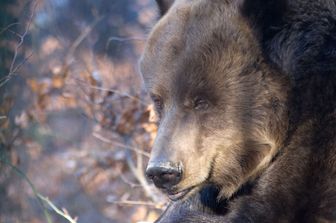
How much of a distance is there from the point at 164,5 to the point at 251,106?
Answer: 0.99m

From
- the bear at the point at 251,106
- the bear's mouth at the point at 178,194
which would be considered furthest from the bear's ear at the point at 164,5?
the bear's mouth at the point at 178,194

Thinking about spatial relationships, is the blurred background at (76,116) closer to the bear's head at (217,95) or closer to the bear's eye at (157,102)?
the bear's eye at (157,102)

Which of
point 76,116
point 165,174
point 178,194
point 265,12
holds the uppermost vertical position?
point 265,12

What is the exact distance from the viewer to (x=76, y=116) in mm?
15539

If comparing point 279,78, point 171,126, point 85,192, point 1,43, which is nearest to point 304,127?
point 279,78

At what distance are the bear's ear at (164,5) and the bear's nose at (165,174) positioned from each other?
1.20 metres

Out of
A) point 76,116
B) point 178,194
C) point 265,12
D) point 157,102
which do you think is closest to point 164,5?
point 157,102

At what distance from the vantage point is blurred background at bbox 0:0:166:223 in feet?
28.8

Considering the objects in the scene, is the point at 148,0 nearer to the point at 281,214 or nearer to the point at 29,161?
the point at 29,161

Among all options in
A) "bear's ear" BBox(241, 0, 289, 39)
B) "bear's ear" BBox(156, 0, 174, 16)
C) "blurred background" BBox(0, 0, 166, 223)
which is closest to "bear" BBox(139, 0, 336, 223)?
"bear's ear" BBox(241, 0, 289, 39)

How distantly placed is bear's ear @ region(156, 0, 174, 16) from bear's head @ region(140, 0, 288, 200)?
0.56 meters

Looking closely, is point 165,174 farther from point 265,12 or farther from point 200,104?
point 265,12

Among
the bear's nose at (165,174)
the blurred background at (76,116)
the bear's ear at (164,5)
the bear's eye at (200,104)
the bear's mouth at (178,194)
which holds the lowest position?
the blurred background at (76,116)

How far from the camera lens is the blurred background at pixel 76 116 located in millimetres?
8766
